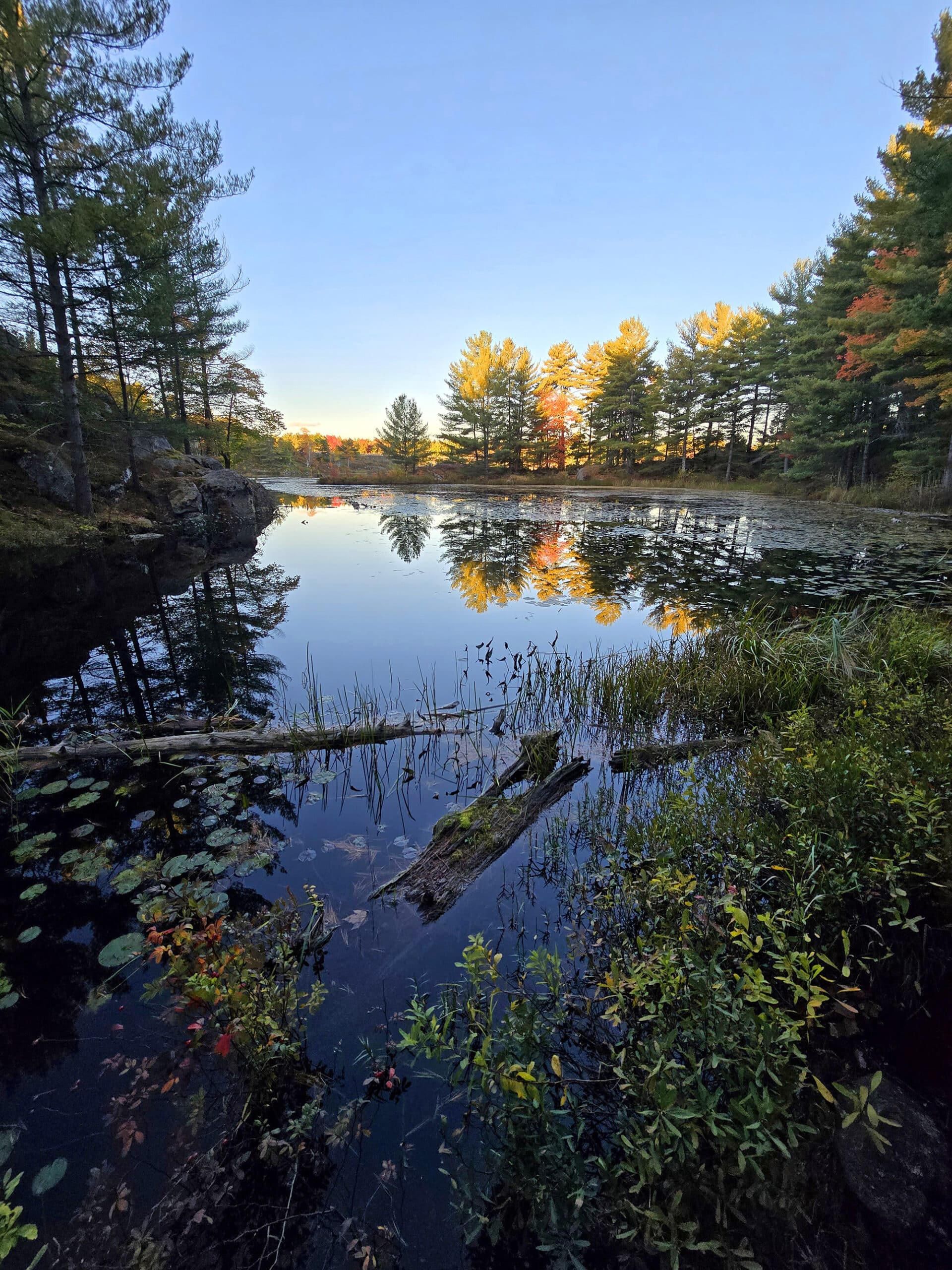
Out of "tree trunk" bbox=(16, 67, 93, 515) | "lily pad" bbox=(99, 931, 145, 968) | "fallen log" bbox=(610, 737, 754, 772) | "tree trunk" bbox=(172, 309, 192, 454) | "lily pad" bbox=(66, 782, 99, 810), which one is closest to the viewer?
"lily pad" bbox=(99, 931, 145, 968)

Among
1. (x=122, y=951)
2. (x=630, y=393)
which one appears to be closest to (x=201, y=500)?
(x=122, y=951)

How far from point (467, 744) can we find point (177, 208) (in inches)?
663

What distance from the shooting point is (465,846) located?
3.22m

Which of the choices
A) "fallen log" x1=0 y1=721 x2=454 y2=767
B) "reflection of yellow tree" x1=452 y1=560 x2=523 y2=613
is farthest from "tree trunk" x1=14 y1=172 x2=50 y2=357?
"fallen log" x1=0 y1=721 x2=454 y2=767

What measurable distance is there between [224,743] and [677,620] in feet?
21.9

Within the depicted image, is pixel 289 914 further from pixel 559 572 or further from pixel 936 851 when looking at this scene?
pixel 559 572

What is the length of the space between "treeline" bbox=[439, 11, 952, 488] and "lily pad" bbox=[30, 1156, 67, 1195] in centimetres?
2244

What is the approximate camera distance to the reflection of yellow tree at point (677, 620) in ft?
25.1

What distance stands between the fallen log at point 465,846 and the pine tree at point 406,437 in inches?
2227

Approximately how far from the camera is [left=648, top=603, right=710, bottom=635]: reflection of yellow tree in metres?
7.65

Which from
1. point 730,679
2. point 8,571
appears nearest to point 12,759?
point 730,679

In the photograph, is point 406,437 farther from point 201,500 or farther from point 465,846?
point 465,846

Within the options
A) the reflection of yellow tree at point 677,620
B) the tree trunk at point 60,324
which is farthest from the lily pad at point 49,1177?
the tree trunk at point 60,324

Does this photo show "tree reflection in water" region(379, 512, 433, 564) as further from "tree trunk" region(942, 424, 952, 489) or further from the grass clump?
"tree trunk" region(942, 424, 952, 489)
